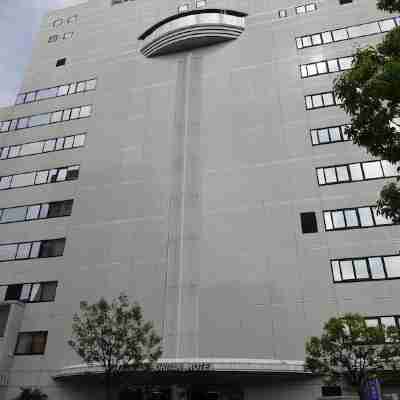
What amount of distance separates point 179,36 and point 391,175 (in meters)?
26.5

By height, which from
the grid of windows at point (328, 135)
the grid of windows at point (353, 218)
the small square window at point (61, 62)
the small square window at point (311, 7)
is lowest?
the grid of windows at point (353, 218)

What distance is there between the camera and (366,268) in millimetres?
28922

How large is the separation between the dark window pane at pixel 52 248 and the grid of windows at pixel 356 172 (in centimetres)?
2352

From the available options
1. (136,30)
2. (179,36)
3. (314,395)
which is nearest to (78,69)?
(136,30)

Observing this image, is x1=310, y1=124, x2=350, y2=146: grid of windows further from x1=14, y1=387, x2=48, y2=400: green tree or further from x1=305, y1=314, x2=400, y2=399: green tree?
x1=14, y1=387, x2=48, y2=400: green tree

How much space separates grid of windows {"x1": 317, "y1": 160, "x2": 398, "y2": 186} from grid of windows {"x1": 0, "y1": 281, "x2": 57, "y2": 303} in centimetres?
2472

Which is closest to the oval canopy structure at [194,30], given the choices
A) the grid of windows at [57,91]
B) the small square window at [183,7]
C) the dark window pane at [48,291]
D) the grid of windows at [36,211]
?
the small square window at [183,7]

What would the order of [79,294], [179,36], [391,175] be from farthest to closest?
[179,36]
[79,294]
[391,175]

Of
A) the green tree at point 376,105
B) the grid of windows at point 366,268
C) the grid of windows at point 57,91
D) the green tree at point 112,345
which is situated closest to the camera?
the green tree at point 376,105

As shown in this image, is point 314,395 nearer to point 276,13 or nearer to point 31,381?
point 31,381

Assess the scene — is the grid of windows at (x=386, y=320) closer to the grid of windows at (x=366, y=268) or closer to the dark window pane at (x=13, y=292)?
the grid of windows at (x=366, y=268)

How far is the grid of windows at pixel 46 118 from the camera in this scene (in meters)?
44.8

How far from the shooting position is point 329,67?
3822cm

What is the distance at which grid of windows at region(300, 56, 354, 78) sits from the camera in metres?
37.8
